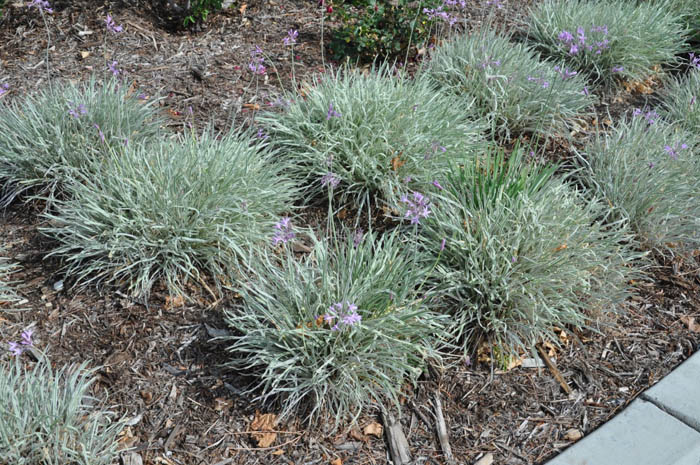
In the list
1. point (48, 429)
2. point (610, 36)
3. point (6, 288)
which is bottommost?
point (6, 288)

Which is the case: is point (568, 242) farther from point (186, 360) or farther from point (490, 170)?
point (186, 360)

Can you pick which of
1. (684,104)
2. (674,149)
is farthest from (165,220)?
(684,104)

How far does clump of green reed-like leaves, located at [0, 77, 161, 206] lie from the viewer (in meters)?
3.48

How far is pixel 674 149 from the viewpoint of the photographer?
145 inches

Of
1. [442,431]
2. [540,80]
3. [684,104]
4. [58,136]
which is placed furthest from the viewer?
[684,104]

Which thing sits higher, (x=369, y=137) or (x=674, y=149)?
(x=674, y=149)

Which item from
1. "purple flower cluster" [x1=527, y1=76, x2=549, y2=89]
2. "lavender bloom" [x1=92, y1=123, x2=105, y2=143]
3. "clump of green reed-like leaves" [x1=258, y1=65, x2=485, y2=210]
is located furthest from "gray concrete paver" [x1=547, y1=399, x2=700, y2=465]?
"lavender bloom" [x1=92, y1=123, x2=105, y2=143]

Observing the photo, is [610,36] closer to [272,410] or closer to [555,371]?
[555,371]

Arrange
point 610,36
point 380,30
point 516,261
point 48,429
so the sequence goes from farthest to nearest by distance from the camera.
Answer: point 610,36 → point 380,30 → point 516,261 → point 48,429

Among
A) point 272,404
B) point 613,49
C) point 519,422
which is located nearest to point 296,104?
point 272,404

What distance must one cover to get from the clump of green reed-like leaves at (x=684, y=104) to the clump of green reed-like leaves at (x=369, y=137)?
57.5 inches

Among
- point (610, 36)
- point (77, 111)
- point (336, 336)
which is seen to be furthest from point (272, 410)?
point (610, 36)

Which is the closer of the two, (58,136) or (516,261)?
(516,261)

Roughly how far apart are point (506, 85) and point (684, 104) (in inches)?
49.1
